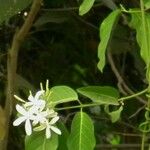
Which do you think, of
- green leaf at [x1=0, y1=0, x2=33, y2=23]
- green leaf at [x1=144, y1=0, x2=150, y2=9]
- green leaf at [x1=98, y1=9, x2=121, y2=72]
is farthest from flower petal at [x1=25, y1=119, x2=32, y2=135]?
green leaf at [x1=0, y1=0, x2=33, y2=23]

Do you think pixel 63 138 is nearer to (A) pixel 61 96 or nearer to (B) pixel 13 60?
(A) pixel 61 96

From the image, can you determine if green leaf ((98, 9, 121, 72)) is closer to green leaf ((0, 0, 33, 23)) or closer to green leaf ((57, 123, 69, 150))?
green leaf ((57, 123, 69, 150))

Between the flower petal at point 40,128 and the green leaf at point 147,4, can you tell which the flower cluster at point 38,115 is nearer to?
the flower petal at point 40,128

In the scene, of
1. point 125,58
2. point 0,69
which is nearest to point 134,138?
point 125,58

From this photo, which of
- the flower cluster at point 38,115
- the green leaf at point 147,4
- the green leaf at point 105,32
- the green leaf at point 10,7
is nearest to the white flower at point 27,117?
the flower cluster at point 38,115

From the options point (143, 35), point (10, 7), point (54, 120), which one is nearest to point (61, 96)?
point (54, 120)

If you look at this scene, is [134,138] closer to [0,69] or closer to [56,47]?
[56,47]

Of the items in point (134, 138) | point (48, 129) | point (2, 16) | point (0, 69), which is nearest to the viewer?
point (48, 129)
